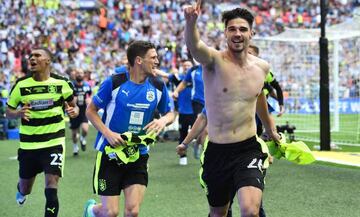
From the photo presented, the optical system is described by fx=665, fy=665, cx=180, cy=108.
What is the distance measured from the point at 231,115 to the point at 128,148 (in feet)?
3.67

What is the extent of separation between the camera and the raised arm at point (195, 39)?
16.2ft

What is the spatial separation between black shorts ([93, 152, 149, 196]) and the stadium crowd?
21378 mm

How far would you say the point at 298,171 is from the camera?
11.8 metres

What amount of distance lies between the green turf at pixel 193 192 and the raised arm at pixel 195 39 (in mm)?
3281

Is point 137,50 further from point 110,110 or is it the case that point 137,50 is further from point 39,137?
point 39,137

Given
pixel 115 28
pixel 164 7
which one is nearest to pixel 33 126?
pixel 115 28

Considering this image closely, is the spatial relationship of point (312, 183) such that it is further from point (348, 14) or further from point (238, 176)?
point (348, 14)

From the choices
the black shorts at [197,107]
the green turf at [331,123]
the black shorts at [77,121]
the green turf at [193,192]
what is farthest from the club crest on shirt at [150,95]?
the green turf at [331,123]

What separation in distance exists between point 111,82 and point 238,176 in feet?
5.22

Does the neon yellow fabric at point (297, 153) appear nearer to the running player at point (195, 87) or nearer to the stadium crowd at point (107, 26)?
the running player at point (195, 87)

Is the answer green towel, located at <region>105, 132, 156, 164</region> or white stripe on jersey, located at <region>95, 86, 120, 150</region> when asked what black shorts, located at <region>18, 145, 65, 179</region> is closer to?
white stripe on jersey, located at <region>95, 86, 120, 150</region>

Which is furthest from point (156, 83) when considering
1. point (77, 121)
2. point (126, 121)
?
point (77, 121)

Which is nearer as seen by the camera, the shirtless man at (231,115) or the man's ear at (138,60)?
the shirtless man at (231,115)

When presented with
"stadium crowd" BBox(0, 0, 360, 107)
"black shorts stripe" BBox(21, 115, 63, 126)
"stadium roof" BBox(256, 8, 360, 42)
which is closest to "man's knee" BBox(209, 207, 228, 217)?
"black shorts stripe" BBox(21, 115, 63, 126)
